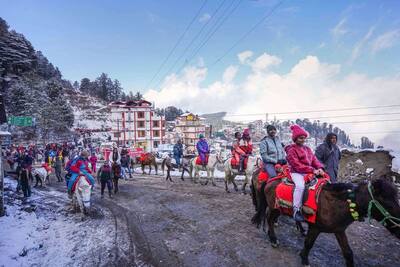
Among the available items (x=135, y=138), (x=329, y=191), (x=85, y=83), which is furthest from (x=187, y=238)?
(x=85, y=83)

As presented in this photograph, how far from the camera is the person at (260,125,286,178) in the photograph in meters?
6.06

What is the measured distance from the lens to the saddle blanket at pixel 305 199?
399 cm

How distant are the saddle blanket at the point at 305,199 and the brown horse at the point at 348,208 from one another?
0.24ft

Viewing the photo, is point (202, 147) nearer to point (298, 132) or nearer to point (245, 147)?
point (245, 147)

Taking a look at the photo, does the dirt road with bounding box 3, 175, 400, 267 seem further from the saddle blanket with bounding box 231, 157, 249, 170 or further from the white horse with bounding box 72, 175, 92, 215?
the saddle blanket with bounding box 231, 157, 249, 170

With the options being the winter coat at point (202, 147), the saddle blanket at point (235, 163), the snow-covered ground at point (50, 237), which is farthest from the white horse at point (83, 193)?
the winter coat at point (202, 147)

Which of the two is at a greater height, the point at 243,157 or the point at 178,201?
the point at 243,157

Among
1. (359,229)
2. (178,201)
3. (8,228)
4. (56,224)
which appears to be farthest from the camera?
(178,201)

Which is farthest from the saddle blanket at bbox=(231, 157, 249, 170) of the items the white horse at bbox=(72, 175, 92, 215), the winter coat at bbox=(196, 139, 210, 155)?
the white horse at bbox=(72, 175, 92, 215)

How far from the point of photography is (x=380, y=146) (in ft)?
36.4

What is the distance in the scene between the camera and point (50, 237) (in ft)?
19.8

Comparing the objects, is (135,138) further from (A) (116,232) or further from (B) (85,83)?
(B) (85,83)

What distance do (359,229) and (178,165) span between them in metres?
11.4

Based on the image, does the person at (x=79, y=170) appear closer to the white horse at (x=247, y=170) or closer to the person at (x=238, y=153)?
the white horse at (x=247, y=170)
